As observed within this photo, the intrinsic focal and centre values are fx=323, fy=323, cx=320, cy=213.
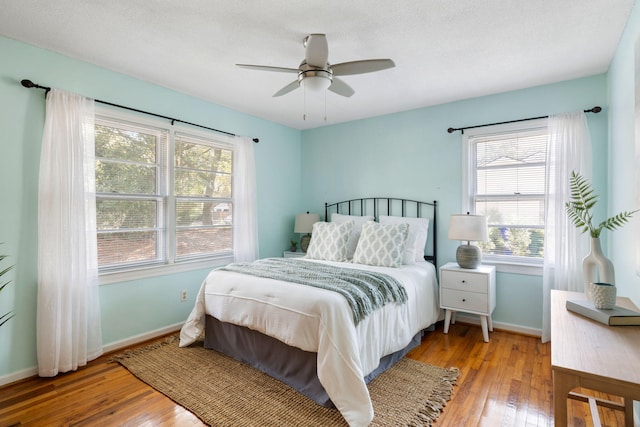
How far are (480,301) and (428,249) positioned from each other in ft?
2.93

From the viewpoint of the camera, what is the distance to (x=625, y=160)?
88.0 inches

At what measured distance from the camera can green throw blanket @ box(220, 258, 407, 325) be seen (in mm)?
2229

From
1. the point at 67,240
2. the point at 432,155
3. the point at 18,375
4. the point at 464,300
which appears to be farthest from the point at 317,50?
the point at 18,375

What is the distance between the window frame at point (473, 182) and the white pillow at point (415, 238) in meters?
0.49

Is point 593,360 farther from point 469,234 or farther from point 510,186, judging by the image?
point 510,186

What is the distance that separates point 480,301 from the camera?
311 cm

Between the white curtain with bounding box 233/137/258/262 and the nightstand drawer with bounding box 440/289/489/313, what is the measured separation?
2311mm

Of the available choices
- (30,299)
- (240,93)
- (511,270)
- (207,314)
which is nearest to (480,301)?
(511,270)

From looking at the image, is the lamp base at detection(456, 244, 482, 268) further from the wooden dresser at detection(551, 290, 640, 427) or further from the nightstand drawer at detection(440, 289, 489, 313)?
the wooden dresser at detection(551, 290, 640, 427)

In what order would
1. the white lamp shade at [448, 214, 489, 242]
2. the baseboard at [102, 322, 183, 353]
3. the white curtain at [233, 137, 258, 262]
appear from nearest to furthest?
the baseboard at [102, 322, 183, 353]
the white lamp shade at [448, 214, 489, 242]
the white curtain at [233, 137, 258, 262]

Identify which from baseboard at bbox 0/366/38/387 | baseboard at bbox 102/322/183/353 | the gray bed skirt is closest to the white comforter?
the gray bed skirt

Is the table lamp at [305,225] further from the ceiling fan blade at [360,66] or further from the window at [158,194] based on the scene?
the ceiling fan blade at [360,66]

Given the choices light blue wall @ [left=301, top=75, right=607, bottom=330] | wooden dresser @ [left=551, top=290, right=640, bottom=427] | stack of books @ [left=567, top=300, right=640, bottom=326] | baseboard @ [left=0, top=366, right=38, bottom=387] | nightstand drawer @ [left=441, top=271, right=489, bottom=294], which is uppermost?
light blue wall @ [left=301, top=75, right=607, bottom=330]

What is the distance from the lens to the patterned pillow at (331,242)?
3619mm
